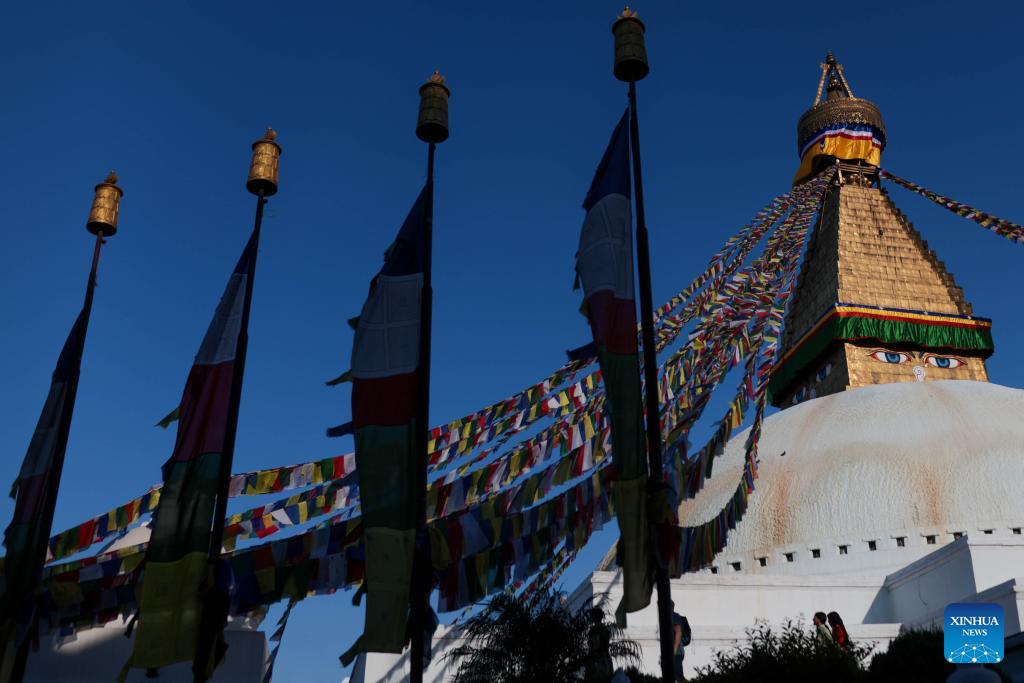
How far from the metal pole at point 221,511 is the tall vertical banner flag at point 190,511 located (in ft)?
0.17

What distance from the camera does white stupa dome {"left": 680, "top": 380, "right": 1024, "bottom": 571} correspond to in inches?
728

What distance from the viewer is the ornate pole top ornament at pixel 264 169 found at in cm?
1205

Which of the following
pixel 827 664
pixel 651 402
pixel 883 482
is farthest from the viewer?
pixel 883 482

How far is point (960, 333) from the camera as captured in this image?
28.8 meters

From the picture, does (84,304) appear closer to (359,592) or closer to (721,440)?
(359,592)

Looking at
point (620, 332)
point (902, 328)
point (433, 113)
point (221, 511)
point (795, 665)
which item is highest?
point (902, 328)

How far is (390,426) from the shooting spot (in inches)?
370

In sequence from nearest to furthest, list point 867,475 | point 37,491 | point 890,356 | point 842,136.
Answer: point 37,491 → point 867,475 → point 890,356 → point 842,136

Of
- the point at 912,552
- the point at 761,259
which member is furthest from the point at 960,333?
the point at 761,259

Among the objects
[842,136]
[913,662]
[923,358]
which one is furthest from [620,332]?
[842,136]

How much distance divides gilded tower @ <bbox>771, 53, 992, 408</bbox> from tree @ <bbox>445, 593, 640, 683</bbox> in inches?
773

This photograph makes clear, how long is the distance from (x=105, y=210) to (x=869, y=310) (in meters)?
21.7

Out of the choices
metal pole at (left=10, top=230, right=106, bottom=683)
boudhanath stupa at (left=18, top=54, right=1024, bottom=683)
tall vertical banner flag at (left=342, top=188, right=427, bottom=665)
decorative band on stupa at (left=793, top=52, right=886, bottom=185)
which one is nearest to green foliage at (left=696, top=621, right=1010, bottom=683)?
boudhanath stupa at (left=18, top=54, right=1024, bottom=683)

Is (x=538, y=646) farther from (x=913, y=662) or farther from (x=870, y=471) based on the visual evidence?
(x=870, y=471)
